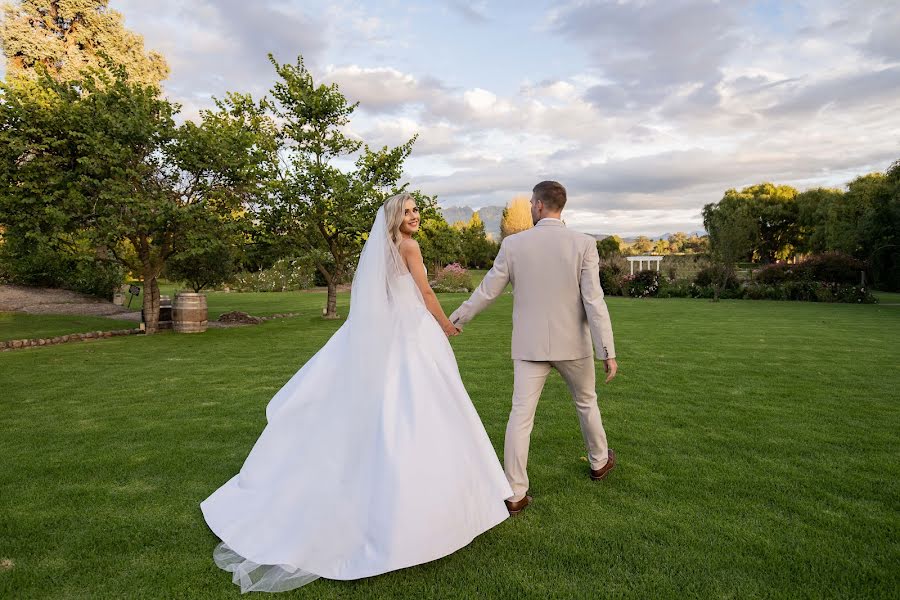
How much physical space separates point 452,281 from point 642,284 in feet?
38.4

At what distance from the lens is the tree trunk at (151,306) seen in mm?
14531

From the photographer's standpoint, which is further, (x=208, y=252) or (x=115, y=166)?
(x=208, y=252)

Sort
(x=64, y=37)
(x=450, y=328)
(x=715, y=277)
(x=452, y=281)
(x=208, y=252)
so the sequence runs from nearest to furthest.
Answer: (x=450, y=328), (x=208, y=252), (x=64, y=37), (x=715, y=277), (x=452, y=281)

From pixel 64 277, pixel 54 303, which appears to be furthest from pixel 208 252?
pixel 64 277

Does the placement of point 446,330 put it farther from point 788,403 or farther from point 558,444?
point 788,403

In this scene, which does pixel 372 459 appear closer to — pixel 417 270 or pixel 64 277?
pixel 417 270

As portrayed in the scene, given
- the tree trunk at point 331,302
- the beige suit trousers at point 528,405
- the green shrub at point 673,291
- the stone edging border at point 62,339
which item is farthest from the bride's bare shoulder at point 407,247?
the green shrub at point 673,291

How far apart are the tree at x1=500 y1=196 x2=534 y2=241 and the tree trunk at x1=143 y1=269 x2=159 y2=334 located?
169 feet

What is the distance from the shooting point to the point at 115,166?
12641mm

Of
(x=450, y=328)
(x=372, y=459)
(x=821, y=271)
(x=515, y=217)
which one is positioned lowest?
(x=372, y=459)

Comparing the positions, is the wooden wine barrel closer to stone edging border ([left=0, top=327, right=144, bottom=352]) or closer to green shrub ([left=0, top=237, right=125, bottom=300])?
stone edging border ([left=0, top=327, right=144, bottom=352])

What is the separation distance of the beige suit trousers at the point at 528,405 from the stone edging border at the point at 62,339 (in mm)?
12370

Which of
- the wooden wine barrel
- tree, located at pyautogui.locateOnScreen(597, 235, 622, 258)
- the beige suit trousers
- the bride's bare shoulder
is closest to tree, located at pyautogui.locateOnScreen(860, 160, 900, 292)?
tree, located at pyautogui.locateOnScreen(597, 235, 622, 258)

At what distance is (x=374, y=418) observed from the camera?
359 centimetres
